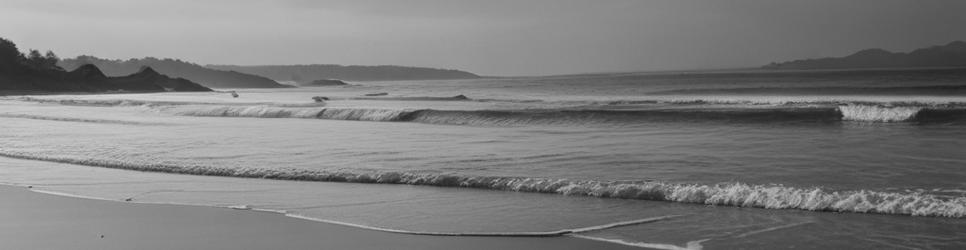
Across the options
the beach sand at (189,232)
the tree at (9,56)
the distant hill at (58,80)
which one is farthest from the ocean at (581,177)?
the tree at (9,56)

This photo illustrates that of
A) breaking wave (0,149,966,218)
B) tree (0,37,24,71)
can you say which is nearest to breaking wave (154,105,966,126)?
breaking wave (0,149,966,218)

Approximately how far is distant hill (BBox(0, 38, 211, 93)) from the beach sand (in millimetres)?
100612

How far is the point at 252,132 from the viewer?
2055 cm

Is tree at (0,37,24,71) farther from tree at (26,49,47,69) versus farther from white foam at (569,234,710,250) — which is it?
white foam at (569,234,710,250)

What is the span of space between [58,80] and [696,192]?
379 ft

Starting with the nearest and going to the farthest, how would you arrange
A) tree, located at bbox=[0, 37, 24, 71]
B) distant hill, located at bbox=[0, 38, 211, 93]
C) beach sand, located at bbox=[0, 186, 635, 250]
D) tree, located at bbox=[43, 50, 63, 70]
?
1. beach sand, located at bbox=[0, 186, 635, 250]
2. distant hill, located at bbox=[0, 38, 211, 93]
3. tree, located at bbox=[0, 37, 24, 71]
4. tree, located at bbox=[43, 50, 63, 70]

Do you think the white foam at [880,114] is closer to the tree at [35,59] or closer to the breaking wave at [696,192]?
the breaking wave at [696,192]

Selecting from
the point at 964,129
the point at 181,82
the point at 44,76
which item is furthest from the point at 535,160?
the point at 181,82

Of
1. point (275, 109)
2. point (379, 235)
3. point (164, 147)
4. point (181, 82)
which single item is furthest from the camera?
point (181, 82)

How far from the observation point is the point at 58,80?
4188 inches

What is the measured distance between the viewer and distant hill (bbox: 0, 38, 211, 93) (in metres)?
101

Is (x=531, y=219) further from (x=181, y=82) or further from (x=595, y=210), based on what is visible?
(x=181, y=82)

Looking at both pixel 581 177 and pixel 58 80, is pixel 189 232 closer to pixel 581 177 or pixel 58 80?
pixel 581 177

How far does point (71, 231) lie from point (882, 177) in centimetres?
889
